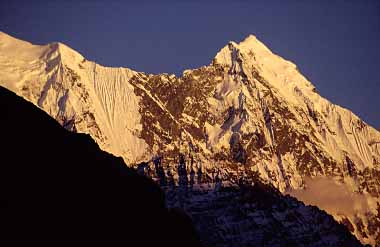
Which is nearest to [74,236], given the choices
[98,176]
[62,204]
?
[62,204]

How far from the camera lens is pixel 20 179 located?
339 feet

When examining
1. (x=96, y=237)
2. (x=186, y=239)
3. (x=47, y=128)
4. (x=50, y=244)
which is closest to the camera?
(x=50, y=244)

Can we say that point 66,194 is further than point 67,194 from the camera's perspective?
No

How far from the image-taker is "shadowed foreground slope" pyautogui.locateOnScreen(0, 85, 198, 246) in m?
102

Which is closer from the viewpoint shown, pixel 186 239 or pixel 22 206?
pixel 22 206

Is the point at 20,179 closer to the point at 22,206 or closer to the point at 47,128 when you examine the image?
the point at 22,206

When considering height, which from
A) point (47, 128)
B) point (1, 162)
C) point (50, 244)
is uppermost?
point (47, 128)

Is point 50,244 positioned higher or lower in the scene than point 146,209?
lower

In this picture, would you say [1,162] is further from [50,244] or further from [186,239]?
[186,239]

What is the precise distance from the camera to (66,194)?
108m

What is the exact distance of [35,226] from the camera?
101m

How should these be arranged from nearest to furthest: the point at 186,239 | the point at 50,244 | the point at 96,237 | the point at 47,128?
1. the point at 50,244
2. the point at 96,237
3. the point at 47,128
4. the point at 186,239

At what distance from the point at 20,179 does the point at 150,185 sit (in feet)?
82.0

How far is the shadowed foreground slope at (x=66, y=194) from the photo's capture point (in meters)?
102
